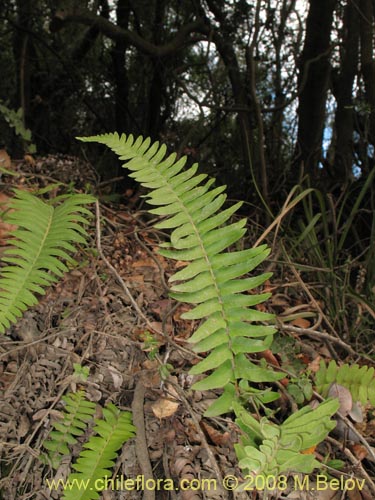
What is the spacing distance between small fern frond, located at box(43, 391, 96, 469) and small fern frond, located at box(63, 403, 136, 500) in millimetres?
43

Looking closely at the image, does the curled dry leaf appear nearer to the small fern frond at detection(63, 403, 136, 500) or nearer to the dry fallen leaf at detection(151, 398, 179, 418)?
the dry fallen leaf at detection(151, 398, 179, 418)

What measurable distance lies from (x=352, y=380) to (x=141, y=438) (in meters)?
0.56

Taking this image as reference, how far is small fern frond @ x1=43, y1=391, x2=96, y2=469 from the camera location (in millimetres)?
1200

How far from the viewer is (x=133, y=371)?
1369 mm

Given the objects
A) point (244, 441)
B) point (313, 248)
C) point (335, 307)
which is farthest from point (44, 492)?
point (313, 248)

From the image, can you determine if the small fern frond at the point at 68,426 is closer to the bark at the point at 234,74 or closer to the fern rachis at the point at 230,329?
the fern rachis at the point at 230,329

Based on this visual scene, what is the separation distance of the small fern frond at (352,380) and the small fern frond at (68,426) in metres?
0.61

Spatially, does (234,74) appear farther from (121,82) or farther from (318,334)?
(318,334)

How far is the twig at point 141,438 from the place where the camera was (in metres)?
1.12

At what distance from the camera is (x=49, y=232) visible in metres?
1.31

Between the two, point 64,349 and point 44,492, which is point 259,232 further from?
point 44,492

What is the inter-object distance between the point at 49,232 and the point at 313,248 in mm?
1031

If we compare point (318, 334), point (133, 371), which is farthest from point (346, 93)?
point (133, 371)

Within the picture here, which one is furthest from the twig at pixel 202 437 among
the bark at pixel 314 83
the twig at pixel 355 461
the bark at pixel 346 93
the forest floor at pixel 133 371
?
the bark at pixel 346 93
